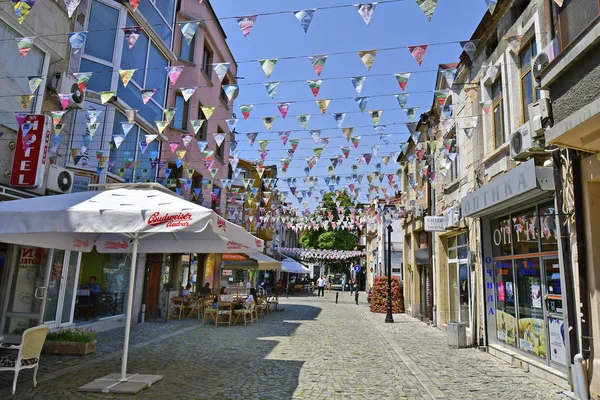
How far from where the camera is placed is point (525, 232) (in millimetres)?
8836

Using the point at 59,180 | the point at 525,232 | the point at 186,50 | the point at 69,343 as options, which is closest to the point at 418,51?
the point at 525,232

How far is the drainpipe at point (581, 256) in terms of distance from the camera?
6.15m

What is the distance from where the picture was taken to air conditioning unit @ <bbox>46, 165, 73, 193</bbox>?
948 centimetres

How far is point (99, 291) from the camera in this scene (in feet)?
42.2

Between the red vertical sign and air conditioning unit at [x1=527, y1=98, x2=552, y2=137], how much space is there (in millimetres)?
9811

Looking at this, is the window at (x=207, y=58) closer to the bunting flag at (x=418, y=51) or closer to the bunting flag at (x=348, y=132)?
the bunting flag at (x=348, y=132)

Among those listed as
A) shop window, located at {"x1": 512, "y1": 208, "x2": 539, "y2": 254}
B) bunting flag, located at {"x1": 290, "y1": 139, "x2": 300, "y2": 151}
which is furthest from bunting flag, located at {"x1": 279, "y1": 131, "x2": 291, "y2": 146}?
shop window, located at {"x1": 512, "y1": 208, "x2": 539, "y2": 254}

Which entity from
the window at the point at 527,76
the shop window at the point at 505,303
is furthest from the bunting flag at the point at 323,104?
the shop window at the point at 505,303

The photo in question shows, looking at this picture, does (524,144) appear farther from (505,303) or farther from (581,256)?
(505,303)

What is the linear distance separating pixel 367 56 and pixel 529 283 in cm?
578

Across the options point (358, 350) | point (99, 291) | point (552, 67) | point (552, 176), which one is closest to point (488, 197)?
point (552, 176)

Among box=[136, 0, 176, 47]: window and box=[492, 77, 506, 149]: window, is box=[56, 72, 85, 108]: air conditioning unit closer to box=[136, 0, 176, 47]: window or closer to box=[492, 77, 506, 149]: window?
box=[136, 0, 176, 47]: window

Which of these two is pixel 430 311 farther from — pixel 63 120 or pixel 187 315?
pixel 63 120

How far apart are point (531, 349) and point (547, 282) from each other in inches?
65.1
